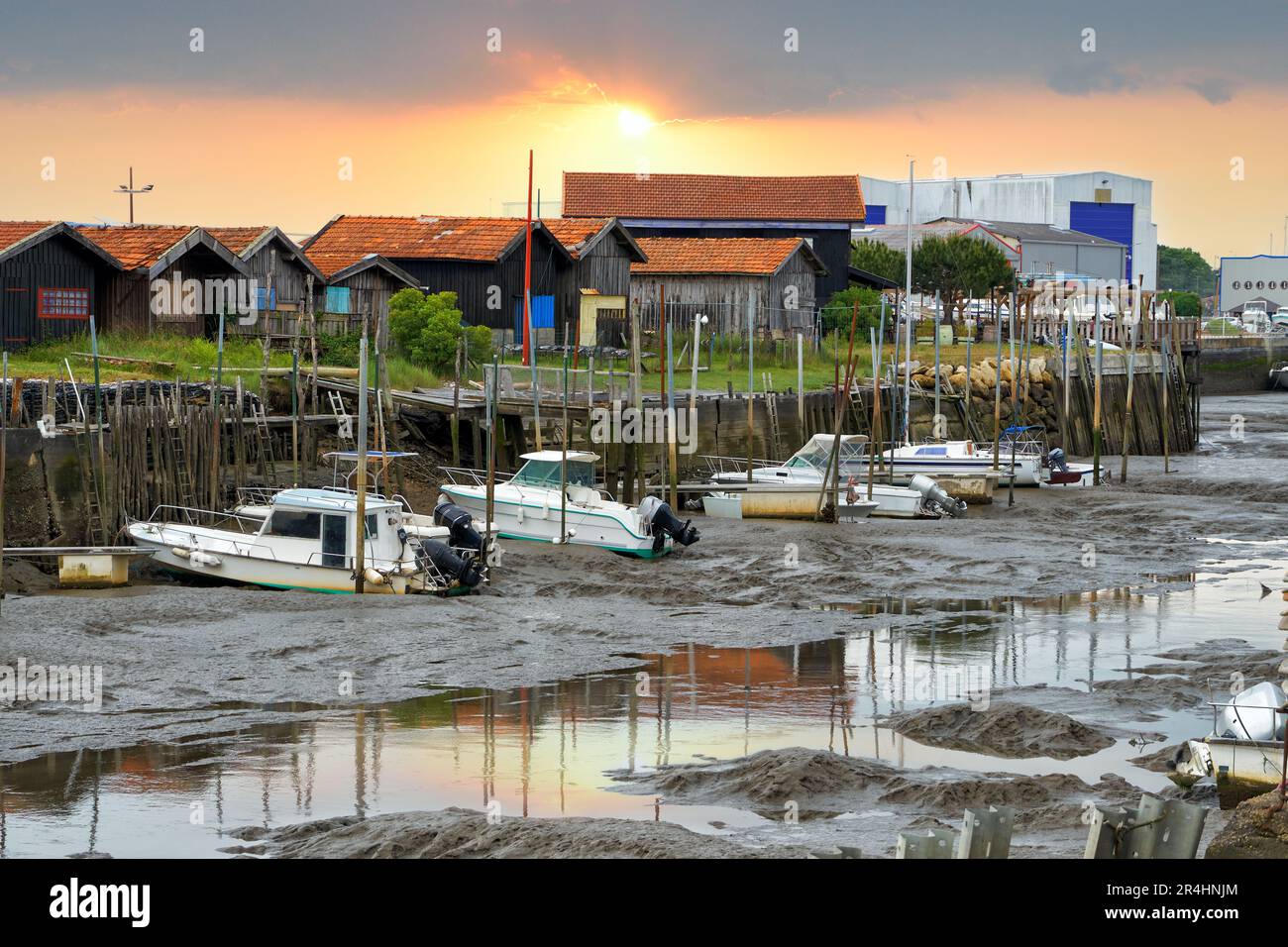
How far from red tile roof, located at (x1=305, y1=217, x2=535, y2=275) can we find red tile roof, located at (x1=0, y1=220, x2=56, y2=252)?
10673 mm

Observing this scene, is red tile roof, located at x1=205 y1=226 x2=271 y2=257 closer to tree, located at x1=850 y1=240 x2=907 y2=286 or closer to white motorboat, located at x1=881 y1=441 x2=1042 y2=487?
white motorboat, located at x1=881 y1=441 x2=1042 y2=487

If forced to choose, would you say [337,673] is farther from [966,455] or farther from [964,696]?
[966,455]

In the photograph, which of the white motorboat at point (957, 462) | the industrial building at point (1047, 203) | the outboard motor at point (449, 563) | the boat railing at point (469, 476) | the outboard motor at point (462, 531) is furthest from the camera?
the industrial building at point (1047, 203)

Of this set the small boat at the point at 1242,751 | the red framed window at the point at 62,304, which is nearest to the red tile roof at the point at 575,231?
the red framed window at the point at 62,304

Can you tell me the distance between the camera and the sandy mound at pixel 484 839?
12820mm

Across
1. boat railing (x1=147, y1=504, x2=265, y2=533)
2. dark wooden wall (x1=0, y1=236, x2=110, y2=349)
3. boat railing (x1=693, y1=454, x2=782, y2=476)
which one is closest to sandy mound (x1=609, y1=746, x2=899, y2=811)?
boat railing (x1=147, y1=504, x2=265, y2=533)

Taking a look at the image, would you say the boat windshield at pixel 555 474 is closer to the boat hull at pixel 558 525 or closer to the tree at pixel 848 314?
the boat hull at pixel 558 525

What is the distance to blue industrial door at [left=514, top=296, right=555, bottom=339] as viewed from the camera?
52000mm

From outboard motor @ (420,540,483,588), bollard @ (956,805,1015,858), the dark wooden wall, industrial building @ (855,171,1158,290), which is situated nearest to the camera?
bollard @ (956,805,1015,858)

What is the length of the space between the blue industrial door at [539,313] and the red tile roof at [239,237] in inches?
396

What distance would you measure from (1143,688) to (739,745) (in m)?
6.18

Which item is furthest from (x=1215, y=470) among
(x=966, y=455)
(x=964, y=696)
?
(x=964, y=696)

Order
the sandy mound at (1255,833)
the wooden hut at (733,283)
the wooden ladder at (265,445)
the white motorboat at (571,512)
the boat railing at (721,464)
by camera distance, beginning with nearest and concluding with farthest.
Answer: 1. the sandy mound at (1255,833)
2. the white motorboat at (571,512)
3. the wooden ladder at (265,445)
4. the boat railing at (721,464)
5. the wooden hut at (733,283)

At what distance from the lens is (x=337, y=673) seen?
821 inches
